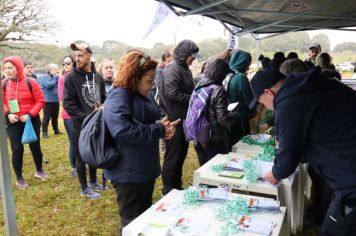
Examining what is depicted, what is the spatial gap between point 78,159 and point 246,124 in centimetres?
173

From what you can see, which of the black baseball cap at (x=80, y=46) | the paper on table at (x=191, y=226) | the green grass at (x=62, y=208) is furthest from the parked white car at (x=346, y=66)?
the paper on table at (x=191, y=226)

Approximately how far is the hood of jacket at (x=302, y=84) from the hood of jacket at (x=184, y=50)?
1.80m

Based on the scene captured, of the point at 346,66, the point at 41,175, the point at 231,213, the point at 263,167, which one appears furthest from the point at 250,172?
the point at 346,66

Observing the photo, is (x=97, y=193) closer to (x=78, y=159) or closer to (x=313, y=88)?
(x=78, y=159)

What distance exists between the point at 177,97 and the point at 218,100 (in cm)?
60

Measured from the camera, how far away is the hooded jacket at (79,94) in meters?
3.04

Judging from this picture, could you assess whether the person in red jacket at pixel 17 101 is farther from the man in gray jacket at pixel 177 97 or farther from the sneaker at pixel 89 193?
the man in gray jacket at pixel 177 97

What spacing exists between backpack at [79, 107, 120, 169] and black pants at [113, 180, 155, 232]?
16 cm

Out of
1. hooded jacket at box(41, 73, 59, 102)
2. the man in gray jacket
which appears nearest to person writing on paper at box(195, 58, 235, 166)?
the man in gray jacket

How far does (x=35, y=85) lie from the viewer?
11.9ft

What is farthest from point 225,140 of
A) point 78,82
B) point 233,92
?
point 78,82

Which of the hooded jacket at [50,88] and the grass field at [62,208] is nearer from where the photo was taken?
the grass field at [62,208]

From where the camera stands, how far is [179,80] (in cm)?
316

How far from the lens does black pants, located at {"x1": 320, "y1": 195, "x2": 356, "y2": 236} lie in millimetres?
1371
